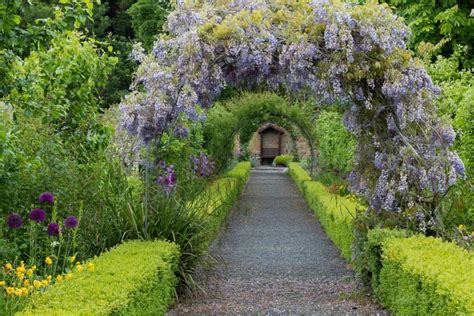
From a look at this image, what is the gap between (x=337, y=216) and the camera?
884cm

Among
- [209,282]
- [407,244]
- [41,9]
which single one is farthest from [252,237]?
[41,9]

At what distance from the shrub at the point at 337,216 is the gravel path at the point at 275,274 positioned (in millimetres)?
225

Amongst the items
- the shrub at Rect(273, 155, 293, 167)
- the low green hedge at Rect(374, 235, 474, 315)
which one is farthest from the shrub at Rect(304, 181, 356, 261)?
the shrub at Rect(273, 155, 293, 167)

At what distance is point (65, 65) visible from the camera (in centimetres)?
723

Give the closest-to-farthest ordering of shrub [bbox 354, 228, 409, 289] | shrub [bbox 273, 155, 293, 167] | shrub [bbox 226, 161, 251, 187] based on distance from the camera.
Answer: shrub [bbox 354, 228, 409, 289] → shrub [bbox 226, 161, 251, 187] → shrub [bbox 273, 155, 293, 167]

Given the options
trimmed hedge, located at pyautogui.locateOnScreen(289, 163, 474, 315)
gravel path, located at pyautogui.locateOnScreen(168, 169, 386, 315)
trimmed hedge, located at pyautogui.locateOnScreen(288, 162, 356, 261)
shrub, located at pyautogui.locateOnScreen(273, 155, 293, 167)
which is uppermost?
trimmed hedge, located at pyautogui.locateOnScreen(289, 163, 474, 315)

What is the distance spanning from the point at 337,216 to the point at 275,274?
1.47m

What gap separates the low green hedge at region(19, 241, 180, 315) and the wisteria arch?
1.40 m

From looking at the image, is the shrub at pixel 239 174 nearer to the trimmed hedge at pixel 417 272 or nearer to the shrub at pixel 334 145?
the shrub at pixel 334 145

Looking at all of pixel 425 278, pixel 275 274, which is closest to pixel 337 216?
pixel 275 274

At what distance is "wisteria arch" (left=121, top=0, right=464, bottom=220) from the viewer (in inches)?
229

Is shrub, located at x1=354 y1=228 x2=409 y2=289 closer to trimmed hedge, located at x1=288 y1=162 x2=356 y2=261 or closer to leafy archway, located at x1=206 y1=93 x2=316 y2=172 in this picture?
trimmed hedge, located at x1=288 y1=162 x2=356 y2=261

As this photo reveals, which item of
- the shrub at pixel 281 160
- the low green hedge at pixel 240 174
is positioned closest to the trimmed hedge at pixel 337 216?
the low green hedge at pixel 240 174

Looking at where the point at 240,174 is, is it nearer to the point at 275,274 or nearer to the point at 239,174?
the point at 239,174
